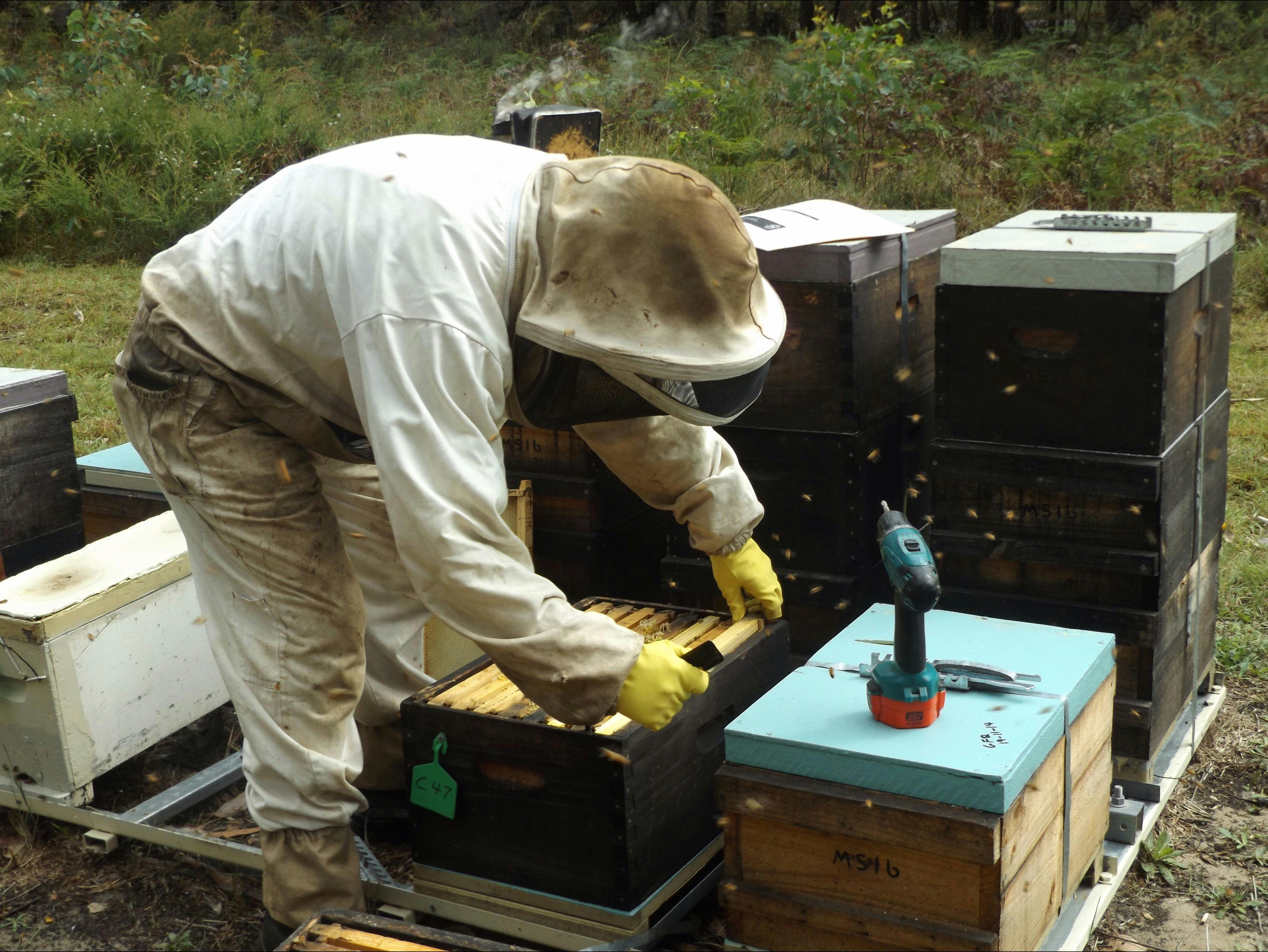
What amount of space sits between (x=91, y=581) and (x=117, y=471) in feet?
2.54

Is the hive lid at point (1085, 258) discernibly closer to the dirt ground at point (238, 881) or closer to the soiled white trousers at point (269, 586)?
the dirt ground at point (238, 881)

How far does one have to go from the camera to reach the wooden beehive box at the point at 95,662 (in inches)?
105

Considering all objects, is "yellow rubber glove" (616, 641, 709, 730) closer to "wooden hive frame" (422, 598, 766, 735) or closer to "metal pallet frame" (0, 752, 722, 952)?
"wooden hive frame" (422, 598, 766, 735)

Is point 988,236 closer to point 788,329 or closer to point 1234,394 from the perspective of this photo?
point 788,329

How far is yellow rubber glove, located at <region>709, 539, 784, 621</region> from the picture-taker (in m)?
2.55

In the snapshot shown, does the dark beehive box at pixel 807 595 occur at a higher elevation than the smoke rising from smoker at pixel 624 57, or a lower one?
lower

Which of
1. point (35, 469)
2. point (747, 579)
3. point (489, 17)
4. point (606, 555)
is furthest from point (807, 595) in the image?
point (489, 17)

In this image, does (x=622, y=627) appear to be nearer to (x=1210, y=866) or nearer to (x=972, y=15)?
(x=1210, y=866)

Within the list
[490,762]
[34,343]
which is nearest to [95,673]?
[490,762]

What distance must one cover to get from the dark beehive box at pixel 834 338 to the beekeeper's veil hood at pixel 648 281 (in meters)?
0.80

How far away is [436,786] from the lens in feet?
7.68

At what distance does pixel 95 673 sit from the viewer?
108 inches

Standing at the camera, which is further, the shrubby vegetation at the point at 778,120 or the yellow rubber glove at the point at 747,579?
the shrubby vegetation at the point at 778,120

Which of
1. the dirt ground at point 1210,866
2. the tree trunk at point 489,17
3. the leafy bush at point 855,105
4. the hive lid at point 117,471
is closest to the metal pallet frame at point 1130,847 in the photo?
the dirt ground at point 1210,866
